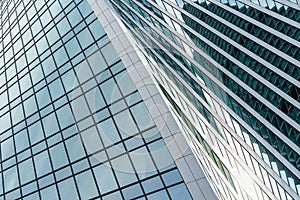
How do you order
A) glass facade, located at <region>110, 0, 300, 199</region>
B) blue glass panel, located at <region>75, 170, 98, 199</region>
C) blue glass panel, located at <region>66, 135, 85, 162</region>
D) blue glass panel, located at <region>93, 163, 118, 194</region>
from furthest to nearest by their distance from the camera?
1. glass facade, located at <region>110, 0, 300, 199</region>
2. blue glass panel, located at <region>66, 135, 85, 162</region>
3. blue glass panel, located at <region>75, 170, 98, 199</region>
4. blue glass panel, located at <region>93, 163, 118, 194</region>

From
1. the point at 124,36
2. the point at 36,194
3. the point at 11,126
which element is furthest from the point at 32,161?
the point at 124,36

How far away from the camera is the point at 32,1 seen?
1810 inches

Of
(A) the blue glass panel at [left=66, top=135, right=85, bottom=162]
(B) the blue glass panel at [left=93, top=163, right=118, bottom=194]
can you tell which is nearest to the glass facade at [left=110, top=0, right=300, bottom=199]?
(B) the blue glass panel at [left=93, top=163, right=118, bottom=194]

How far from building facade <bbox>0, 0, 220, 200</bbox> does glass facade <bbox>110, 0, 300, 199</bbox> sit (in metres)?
2.00

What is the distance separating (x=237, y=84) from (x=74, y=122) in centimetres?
1529

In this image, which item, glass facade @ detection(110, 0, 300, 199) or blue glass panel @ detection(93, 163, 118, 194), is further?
glass facade @ detection(110, 0, 300, 199)

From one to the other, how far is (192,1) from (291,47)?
12.8m

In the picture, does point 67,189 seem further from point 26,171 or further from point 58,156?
point 26,171

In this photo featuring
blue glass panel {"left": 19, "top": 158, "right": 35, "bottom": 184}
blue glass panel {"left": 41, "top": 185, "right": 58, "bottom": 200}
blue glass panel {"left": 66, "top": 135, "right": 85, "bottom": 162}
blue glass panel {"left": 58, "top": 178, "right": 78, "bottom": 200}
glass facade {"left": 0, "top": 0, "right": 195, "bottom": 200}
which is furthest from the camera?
blue glass panel {"left": 19, "top": 158, "right": 35, "bottom": 184}

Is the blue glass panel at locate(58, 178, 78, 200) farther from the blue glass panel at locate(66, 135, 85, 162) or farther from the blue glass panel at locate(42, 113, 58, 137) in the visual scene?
the blue glass panel at locate(42, 113, 58, 137)

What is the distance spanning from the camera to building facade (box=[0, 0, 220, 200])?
24688mm

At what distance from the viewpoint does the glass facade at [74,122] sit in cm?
2552

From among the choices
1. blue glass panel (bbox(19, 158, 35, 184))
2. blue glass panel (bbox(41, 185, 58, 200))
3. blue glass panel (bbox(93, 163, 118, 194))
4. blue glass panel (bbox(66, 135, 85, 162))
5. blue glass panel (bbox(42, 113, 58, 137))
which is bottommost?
blue glass panel (bbox(93, 163, 118, 194))

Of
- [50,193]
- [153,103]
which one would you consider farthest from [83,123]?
[153,103]
